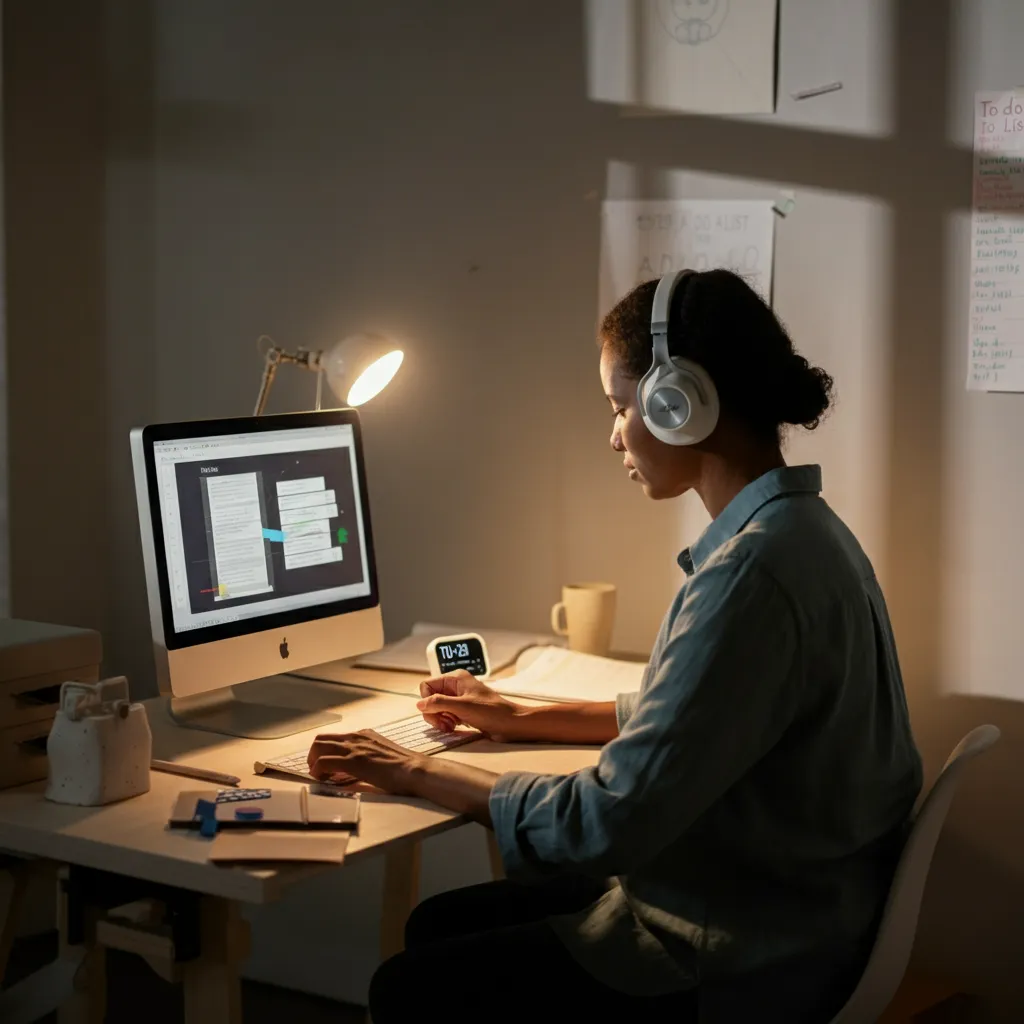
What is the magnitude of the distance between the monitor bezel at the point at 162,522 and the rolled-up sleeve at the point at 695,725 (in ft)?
2.28

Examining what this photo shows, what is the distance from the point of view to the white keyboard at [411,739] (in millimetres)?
1719

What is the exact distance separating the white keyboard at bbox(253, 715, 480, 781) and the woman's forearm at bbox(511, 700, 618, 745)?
7 centimetres

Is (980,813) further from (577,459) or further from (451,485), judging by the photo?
(451,485)

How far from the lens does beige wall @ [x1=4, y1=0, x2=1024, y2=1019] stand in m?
2.24

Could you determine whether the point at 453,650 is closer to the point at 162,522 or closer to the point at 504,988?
the point at 162,522

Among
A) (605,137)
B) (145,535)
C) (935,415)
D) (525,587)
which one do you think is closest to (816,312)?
(935,415)

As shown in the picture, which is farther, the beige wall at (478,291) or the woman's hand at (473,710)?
the beige wall at (478,291)

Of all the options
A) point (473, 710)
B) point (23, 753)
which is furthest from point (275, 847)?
point (473, 710)

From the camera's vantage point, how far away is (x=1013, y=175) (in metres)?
2.15

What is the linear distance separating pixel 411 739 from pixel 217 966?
48 centimetres

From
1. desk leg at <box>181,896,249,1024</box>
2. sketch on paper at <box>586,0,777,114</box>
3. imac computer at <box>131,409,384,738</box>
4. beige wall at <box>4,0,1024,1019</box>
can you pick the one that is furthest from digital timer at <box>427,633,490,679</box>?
sketch on paper at <box>586,0,777,114</box>

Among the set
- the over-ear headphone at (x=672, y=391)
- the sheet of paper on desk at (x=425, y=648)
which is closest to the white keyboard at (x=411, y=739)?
the sheet of paper on desk at (x=425, y=648)

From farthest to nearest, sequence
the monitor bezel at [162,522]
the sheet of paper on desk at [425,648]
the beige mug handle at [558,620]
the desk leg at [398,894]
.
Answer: the beige mug handle at [558,620] < the sheet of paper on desk at [425,648] < the desk leg at [398,894] < the monitor bezel at [162,522]

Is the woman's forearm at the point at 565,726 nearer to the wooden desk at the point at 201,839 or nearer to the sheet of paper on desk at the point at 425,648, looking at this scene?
the wooden desk at the point at 201,839
